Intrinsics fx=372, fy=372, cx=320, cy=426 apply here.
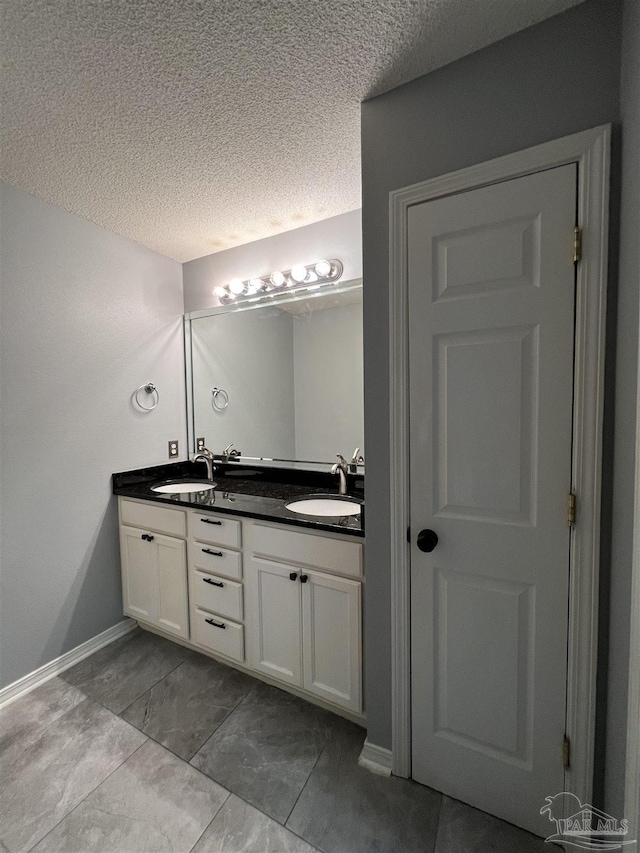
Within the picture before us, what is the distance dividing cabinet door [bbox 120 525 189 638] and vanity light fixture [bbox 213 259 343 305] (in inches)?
61.9

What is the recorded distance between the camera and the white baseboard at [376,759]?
136cm

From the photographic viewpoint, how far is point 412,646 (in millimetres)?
1288

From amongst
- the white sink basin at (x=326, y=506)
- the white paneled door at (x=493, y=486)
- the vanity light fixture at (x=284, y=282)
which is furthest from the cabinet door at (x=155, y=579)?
the vanity light fixture at (x=284, y=282)

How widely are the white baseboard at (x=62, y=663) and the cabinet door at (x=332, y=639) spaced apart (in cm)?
131

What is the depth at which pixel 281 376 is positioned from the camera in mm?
2352

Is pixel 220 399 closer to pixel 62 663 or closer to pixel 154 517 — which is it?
pixel 154 517

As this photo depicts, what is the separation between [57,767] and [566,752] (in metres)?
1.77

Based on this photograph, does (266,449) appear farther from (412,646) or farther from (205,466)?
(412,646)

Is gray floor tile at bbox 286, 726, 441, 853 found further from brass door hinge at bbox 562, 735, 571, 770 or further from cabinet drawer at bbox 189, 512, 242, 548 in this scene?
cabinet drawer at bbox 189, 512, 242, 548

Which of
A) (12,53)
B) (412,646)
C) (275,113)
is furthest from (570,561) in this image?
(12,53)

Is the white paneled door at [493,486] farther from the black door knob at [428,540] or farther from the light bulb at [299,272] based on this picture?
the light bulb at [299,272]

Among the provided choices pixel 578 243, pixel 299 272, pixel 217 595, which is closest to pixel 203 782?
pixel 217 595

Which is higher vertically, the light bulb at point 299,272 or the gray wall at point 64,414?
the light bulb at point 299,272

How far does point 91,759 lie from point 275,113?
2546mm
